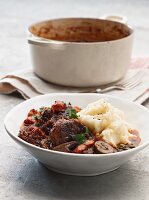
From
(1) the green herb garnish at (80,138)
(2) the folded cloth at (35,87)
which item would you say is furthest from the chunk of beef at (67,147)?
(2) the folded cloth at (35,87)

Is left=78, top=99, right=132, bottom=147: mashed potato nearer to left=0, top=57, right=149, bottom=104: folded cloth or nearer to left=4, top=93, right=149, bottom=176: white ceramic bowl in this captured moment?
left=4, top=93, right=149, bottom=176: white ceramic bowl

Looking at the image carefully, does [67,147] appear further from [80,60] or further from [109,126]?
[80,60]

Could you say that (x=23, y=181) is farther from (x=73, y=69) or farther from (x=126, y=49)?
(x=126, y=49)

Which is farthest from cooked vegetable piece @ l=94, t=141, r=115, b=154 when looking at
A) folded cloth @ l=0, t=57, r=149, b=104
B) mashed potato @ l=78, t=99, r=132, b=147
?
folded cloth @ l=0, t=57, r=149, b=104

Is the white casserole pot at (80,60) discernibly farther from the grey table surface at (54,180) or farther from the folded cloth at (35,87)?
the grey table surface at (54,180)

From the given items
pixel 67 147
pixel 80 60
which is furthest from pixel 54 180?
pixel 80 60

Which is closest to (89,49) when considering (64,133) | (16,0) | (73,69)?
(73,69)

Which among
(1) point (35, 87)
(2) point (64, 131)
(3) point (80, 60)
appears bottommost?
(1) point (35, 87)
